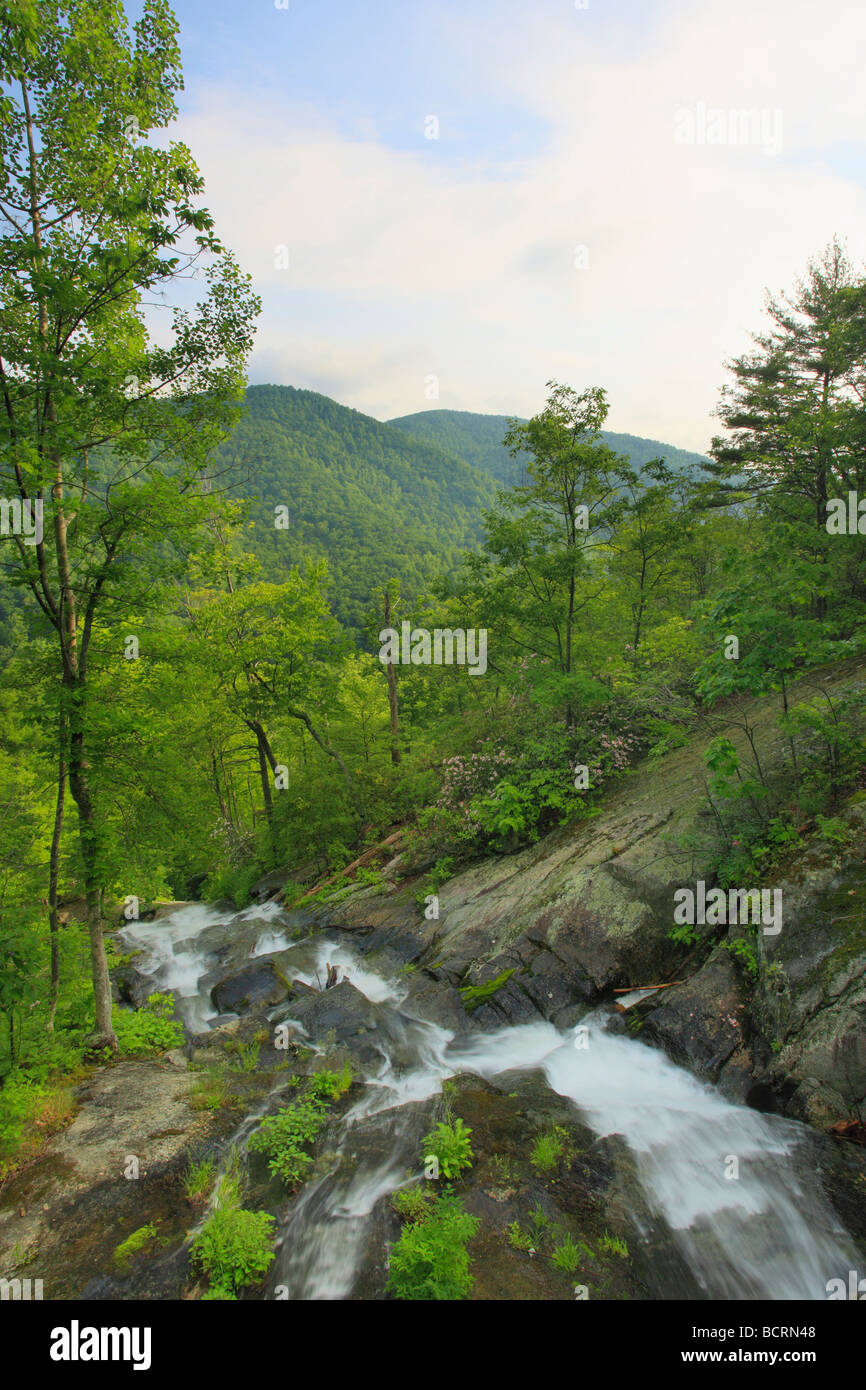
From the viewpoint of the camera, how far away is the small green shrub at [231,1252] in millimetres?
5129

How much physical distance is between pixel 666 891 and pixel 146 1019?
992 centimetres

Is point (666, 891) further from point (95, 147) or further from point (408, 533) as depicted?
point (408, 533)

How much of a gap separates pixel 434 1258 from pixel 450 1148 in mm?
1423

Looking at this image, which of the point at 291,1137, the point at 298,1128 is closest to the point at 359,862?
the point at 298,1128

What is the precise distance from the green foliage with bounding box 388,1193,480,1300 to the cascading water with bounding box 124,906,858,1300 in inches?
22.4

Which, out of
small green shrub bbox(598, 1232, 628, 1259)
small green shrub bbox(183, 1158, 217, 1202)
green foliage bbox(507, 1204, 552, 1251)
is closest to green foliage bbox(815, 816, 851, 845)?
small green shrub bbox(598, 1232, 628, 1259)

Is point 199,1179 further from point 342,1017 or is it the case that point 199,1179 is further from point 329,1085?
point 342,1017

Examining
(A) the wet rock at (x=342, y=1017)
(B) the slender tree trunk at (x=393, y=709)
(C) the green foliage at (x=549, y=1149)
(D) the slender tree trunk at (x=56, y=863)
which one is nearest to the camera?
(C) the green foliage at (x=549, y=1149)

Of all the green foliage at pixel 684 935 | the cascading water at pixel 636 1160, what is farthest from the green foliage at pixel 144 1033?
the green foliage at pixel 684 935

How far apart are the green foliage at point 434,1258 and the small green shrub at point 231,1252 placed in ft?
4.21

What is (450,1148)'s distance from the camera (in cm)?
644

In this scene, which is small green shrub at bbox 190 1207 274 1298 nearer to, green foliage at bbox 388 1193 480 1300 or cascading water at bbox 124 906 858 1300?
cascading water at bbox 124 906 858 1300

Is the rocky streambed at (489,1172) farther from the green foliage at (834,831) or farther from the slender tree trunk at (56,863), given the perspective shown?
the green foliage at (834,831)

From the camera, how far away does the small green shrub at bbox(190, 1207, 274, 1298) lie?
5.13 metres
